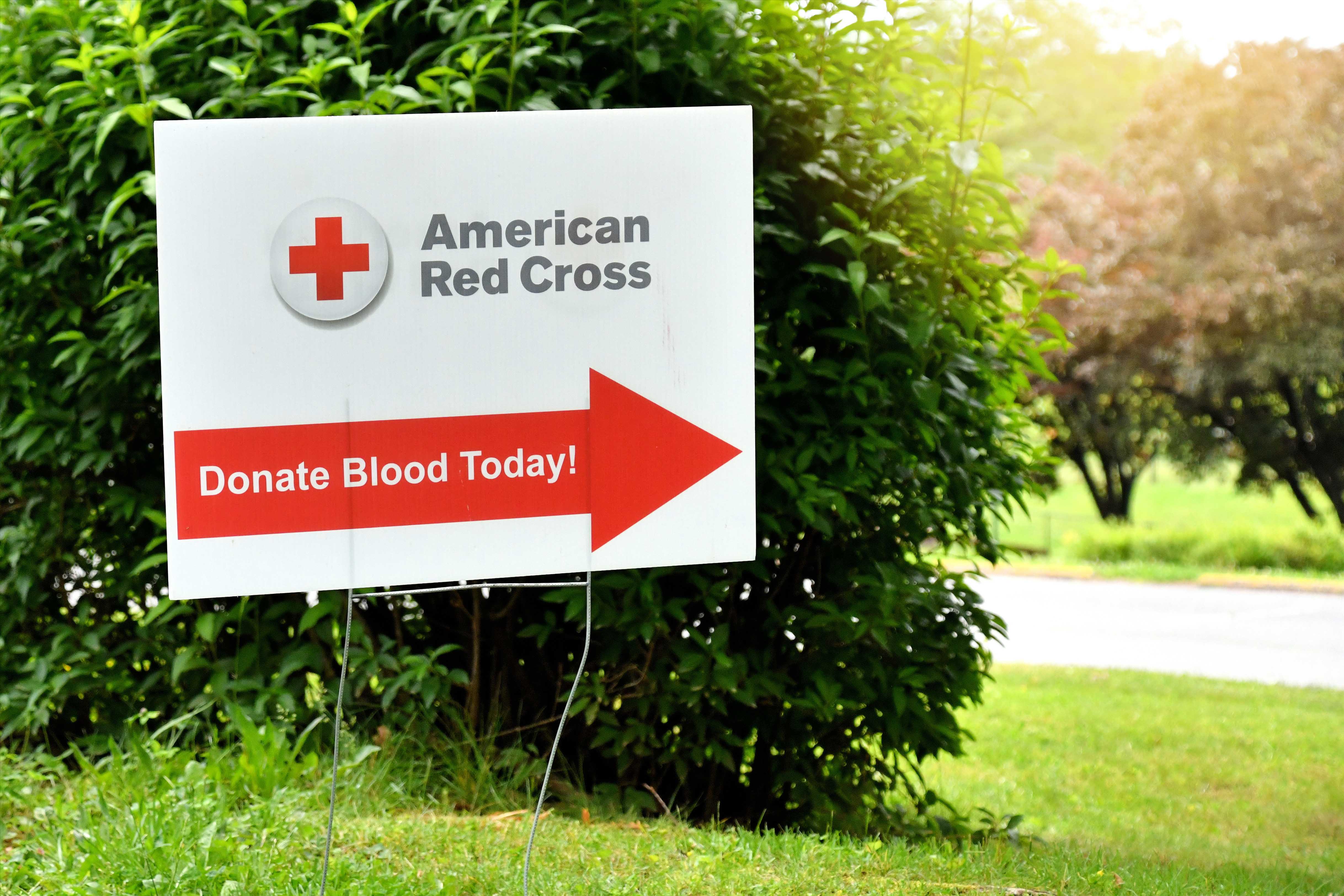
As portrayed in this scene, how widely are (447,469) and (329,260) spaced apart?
1.76 ft

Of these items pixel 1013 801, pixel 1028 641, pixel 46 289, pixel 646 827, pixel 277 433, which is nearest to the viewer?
pixel 277 433

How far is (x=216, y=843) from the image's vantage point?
10.3ft

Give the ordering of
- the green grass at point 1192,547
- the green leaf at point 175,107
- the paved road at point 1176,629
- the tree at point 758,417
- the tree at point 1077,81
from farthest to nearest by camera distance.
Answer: the tree at point 1077,81 → the green grass at point 1192,547 → the paved road at point 1176,629 → the tree at point 758,417 → the green leaf at point 175,107

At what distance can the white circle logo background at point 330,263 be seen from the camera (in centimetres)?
270

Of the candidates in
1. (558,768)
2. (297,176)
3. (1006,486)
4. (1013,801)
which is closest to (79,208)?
(297,176)

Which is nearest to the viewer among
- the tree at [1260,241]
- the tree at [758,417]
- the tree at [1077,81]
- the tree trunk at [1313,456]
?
the tree at [758,417]

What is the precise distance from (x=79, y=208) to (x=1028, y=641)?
30.6 ft

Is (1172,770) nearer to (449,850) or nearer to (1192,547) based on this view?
(449,850)

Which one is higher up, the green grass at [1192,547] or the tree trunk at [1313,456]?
the tree trunk at [1313,456]

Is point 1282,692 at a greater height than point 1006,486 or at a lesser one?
lesser

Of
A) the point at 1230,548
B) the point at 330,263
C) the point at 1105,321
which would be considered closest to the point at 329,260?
the point at 330,263

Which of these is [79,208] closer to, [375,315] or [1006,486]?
[375,315]

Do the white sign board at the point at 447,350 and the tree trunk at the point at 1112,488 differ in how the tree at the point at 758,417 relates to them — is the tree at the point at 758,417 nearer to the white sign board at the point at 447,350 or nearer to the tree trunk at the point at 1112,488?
the white sign board at the point at 447,350

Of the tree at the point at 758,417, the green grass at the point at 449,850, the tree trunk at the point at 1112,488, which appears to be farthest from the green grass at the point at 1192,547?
the tree at the point at 758,417
